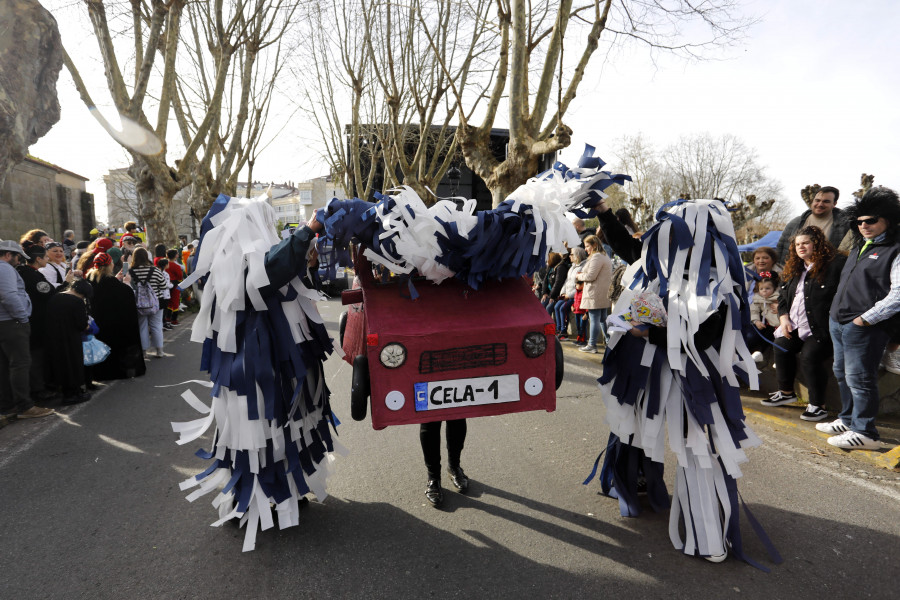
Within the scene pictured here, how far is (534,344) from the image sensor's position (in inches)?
94.2

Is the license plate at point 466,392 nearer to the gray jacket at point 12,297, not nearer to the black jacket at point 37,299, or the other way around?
the gray jacket at point 12,297

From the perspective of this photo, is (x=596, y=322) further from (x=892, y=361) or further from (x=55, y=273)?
(x=55, y=273)

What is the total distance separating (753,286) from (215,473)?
5483mm

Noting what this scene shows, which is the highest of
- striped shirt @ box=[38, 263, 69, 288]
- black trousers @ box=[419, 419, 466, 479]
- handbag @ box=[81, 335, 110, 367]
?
striped shirt @ box=[38, 263, 69, 288]

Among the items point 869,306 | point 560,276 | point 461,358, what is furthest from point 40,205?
point 869,306

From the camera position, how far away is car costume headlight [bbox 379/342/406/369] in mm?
2240

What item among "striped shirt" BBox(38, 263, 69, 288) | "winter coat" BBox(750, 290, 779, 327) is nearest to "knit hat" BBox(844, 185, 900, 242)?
"winter coat" BBox(750, 290, 779, 327)

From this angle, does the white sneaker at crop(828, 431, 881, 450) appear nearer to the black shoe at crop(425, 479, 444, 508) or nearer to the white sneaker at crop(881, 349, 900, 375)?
the white sneaker at crop(881, 349, 900, 375)

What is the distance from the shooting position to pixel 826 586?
2.29m

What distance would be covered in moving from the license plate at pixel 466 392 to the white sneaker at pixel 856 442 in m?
3.15

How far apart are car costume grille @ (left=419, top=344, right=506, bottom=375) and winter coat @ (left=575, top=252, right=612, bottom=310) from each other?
210 inches

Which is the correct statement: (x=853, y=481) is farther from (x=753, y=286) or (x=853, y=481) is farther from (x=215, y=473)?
(x=215, y=473)

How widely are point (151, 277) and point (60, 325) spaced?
7.09 ft

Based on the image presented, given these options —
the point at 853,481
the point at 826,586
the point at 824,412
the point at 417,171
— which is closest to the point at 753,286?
the point at 824,412
